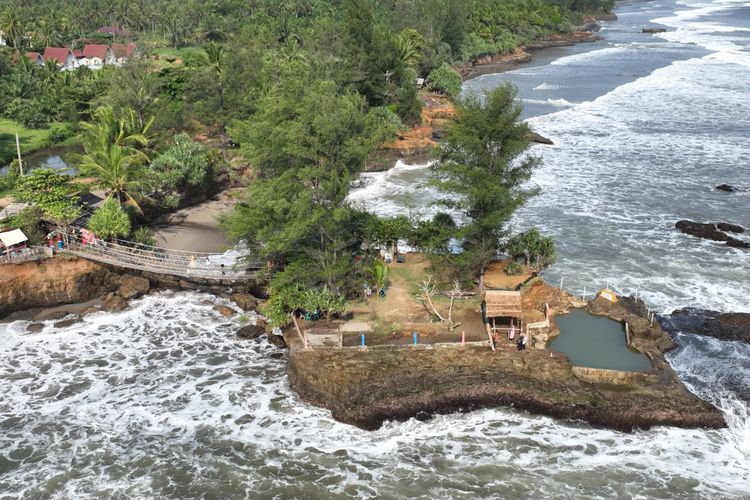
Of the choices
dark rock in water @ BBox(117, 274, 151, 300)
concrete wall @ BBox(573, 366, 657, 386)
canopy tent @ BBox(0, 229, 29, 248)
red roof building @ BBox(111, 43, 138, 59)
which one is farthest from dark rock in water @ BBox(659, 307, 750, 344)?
red roof building @ BBox(111, 43, 138, 59)

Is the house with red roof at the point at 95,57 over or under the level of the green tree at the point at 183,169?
over

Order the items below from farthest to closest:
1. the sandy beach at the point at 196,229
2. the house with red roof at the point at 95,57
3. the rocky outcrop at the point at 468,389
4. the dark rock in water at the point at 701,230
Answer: the house with red roof at the point at 95,57 → the dark rock in water at the point at 701,230 → the sandy beach at the point at 196,229 → the rocky outcrop at the point at 468,389

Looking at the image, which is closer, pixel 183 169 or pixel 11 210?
pixel 11 210

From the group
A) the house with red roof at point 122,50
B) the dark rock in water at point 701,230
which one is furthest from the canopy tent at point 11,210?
the house with red roof at point 122,50

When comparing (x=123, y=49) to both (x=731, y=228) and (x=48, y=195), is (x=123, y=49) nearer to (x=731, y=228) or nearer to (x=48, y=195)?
(x=48, y=195)

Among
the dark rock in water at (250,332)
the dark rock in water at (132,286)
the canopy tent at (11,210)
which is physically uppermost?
the canopy tent at (11,210)

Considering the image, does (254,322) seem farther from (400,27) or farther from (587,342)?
(400,27)

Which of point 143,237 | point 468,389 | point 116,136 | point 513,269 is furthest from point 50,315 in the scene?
point 513,269

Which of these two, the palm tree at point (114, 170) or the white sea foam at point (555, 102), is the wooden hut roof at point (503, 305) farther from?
the white sea foam at point (555, 102)
